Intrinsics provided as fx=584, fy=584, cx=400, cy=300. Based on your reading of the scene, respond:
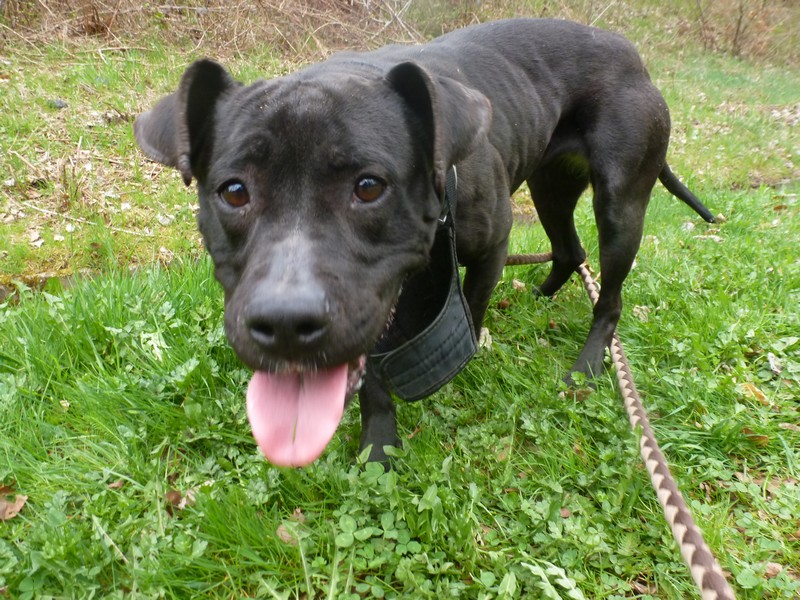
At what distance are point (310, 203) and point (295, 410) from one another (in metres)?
0.61

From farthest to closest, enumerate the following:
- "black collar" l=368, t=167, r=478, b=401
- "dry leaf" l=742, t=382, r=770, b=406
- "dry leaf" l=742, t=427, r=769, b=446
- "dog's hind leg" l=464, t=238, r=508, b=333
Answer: "dog's hind leg" l=464, t=238, r=508, b=333
"dry leaf" l=742, t=382, r=770, b=406
"dry leaf" l=742, t=427, r=769, b=446
"black collar" l=368, t=167, r=478, b=401

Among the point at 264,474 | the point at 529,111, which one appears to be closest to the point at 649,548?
the point at 264,474

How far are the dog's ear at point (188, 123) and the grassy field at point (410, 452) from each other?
927 mm

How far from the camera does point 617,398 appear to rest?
8.50 feet

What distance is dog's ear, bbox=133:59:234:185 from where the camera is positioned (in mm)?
1908

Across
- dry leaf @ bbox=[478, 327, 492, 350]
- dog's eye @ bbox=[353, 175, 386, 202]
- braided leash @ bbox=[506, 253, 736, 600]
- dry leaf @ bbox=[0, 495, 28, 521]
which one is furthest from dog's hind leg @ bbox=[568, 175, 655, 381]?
dry leaf @ bbox=[0, 495, 28, 521]

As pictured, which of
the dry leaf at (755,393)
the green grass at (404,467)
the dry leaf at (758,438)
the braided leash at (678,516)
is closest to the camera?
the braided leash at (678,516)

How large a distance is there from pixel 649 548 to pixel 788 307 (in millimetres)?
2025

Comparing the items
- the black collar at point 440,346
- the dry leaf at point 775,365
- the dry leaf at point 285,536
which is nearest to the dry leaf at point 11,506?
the dry leaf at point 285,536

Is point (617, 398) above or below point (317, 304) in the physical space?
below

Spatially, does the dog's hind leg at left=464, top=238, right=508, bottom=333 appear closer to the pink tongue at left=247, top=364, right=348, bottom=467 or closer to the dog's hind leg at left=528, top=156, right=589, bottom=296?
the dog's hind leg at left=528, top=156, right=589, bottom=296

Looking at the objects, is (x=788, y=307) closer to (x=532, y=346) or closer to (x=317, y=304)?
(x=532, y=346)

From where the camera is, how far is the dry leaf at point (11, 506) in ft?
6.61

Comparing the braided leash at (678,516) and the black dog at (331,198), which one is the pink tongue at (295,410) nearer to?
the black dog at (331,198)
